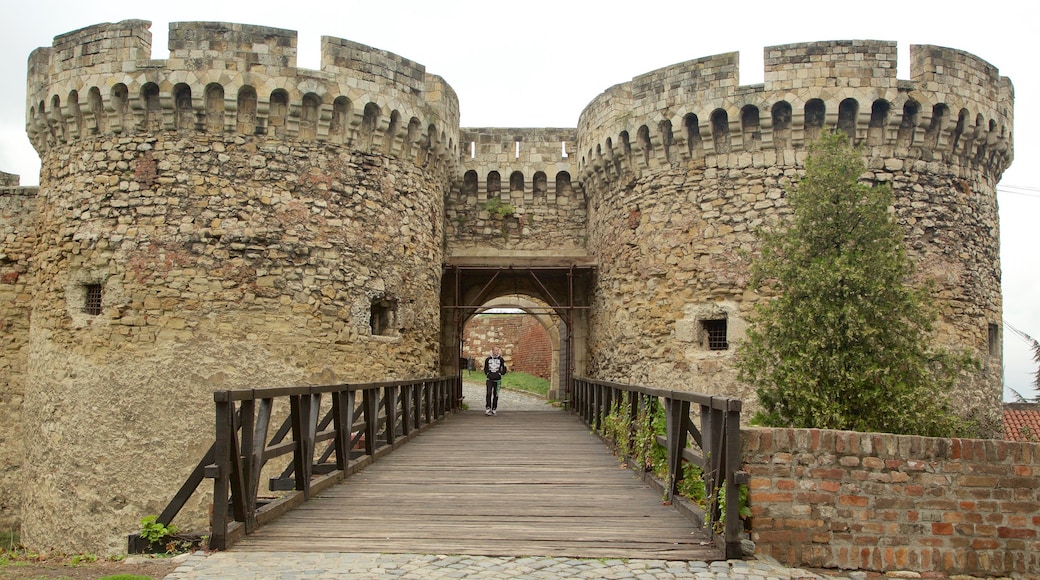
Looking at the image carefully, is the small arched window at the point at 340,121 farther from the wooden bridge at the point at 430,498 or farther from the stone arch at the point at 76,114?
the wooden bridge at the point at 430,498

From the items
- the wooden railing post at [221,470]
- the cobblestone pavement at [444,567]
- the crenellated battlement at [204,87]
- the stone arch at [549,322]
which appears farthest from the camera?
the stone arch at [549,322]

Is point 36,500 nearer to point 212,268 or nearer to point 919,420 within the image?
point 212,268

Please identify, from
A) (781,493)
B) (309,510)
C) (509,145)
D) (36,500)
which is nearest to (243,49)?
(509,145)

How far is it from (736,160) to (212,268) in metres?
6.90

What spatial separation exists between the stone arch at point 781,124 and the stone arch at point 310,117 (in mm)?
5936

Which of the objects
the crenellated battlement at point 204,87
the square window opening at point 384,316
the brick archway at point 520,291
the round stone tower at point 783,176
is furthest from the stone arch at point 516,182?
the square window opening at point 384,316

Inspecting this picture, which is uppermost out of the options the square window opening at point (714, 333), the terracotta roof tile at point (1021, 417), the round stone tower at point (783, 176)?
the round stone tower at point (783, 176)

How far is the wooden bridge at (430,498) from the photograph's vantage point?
4605 mm

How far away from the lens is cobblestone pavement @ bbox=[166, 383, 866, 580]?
402 cm

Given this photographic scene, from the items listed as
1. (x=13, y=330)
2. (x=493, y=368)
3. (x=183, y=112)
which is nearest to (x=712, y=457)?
(x=493, y=368)

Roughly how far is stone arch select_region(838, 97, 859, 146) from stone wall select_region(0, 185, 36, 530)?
37.7ft

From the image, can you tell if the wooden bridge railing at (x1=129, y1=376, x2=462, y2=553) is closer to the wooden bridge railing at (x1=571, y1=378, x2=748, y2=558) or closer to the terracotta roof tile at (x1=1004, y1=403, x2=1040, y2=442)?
the wooden bridge railing at (x1=571, y1=378, x2=748, y2=558)

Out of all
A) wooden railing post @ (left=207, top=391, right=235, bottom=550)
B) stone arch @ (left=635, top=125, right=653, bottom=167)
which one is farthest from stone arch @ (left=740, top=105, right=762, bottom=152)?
wooden railing post @ (left=207, top=391, right=235, bottom=550)

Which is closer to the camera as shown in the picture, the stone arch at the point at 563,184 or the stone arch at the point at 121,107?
the stone arch at the point at 121,107
